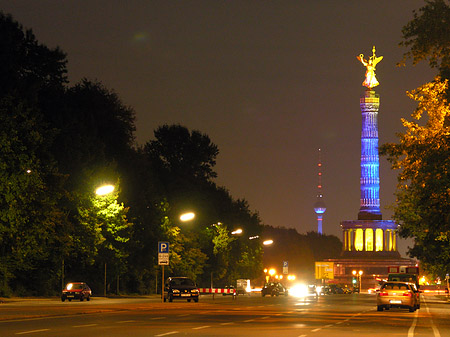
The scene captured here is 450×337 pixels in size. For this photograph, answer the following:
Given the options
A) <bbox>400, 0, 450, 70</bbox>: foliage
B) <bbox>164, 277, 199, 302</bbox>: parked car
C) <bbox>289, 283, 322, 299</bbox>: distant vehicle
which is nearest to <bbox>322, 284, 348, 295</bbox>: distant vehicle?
<bbox>289, 283, 322, 299</bbox>: distant vehicle

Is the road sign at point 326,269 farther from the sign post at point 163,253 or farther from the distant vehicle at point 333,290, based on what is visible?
the sign post at point 163,253

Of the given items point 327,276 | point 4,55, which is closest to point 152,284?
point 4,55

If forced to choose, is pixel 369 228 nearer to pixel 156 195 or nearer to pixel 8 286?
pixel 156 195

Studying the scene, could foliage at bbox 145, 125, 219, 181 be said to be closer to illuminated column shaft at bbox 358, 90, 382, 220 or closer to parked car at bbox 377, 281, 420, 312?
illuminated column shaft at bbox 358, 90, 382, 220

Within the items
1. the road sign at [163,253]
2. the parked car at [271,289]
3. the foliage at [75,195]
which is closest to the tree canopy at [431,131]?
the road sign at [163,253]

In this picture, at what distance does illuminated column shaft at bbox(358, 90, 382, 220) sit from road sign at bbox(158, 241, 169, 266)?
420ft

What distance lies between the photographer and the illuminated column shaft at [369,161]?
178 meters

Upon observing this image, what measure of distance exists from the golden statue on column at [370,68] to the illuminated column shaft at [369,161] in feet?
12.3

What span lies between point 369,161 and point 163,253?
425ft

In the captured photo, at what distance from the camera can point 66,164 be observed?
7019cm

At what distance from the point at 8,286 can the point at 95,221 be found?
909 centimetres

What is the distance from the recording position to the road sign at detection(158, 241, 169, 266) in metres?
51.5

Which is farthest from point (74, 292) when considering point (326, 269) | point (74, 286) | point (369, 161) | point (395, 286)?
point (326, 269)

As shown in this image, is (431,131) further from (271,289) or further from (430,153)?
(271,289)
